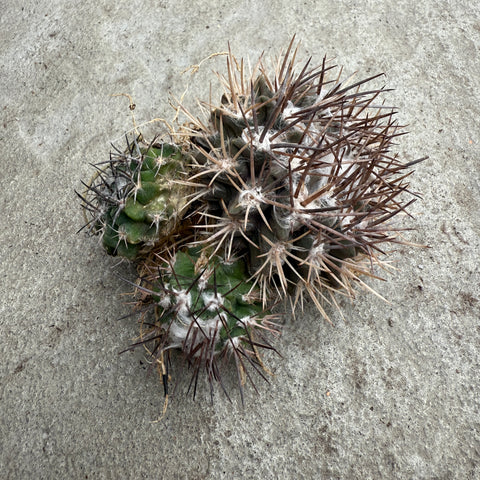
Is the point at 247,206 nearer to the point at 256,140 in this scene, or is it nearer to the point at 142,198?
the point at 256,140

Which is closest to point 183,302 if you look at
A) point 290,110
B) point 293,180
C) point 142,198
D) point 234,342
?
point 234,342

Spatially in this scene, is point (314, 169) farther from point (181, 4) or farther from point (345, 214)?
point (181, 4)

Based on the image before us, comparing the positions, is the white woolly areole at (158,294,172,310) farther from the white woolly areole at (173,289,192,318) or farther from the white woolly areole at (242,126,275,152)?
the white woolly areole at (242,126,275,152)

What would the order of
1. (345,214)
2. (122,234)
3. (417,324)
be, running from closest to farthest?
(345,214) < (122,234) < (417,324)

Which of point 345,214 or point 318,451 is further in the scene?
point 318,451

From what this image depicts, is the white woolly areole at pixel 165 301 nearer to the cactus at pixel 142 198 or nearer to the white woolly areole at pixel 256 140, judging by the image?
the cactus at pixel 142 198

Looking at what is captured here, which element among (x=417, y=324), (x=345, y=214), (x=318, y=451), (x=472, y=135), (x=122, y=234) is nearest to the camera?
(x=345, y=214)

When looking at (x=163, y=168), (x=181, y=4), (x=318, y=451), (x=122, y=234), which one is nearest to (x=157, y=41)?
(x=181, y=4)
